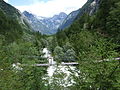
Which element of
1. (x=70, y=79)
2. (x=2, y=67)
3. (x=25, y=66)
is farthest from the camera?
(x=25, y=66)

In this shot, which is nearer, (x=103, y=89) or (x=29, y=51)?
(x=103, y=89)

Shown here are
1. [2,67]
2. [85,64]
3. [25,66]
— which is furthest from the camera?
[25,66]

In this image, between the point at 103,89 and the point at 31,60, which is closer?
the point at 103,89

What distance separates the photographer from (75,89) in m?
6.21

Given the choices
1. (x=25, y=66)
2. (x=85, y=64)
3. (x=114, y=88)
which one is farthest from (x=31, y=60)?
(x=114, y=88)

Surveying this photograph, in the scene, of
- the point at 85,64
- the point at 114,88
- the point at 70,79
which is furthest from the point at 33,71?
the point at 114,88

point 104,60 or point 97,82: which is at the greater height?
point 104,60

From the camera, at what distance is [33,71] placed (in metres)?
10.3

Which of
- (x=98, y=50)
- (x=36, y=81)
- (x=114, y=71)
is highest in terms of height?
(x=98, y=50)

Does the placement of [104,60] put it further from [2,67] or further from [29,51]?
[29,51]

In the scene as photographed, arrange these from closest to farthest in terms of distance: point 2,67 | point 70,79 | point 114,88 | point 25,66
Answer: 1. point 114,88
2. point 70,79
3. point 2,67
4. point 25,66

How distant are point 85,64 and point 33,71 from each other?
4.63 metres

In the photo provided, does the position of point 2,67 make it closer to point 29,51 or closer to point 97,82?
point 29,51

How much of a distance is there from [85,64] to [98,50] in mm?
505
